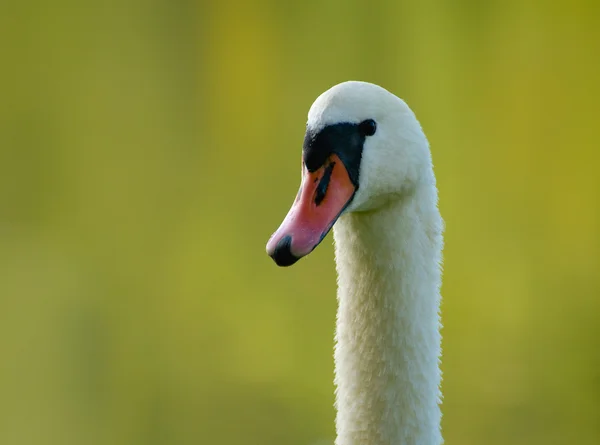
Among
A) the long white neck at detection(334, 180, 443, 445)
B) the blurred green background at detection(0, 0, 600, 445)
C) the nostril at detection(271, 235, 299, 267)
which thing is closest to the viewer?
the nostril at detection(271, 235, 299, 267)

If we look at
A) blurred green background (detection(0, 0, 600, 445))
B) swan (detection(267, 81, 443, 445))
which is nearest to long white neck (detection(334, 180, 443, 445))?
swan (detection(267, 81, 443, 445))

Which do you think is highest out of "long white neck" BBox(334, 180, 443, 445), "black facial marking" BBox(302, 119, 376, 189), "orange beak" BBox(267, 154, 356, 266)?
"black facial marking" BBox(302, 119, 376, 189)

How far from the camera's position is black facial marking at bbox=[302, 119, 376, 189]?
107 centimetres

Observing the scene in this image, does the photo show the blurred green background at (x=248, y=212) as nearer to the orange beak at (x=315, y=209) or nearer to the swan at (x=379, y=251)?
the swan at (x=379, y=251)

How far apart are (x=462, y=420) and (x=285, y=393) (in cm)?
59

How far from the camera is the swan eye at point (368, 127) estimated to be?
3.59 feet

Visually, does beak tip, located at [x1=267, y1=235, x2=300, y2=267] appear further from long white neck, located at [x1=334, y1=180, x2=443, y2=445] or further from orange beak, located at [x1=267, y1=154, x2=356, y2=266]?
long white neck, located at [x1=334, y1=180, x2=443, y2=445]

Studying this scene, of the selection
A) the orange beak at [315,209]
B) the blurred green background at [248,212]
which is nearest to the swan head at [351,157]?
the orange beak at [315,209]

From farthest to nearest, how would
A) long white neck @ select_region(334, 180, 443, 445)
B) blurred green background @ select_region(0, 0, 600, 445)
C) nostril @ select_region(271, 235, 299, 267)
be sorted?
1. blurred green background @ select_region(0, 0, 600, 445)
2. long white neck @ select_region(334, 180, 443, 445)
3. nostril @ select_region(271, 235, 299, 267)

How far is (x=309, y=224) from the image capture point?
3.42 feet

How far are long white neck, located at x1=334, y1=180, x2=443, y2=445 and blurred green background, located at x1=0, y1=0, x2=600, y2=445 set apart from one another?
5.20 ft

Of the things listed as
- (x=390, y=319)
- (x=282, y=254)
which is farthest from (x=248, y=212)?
(x=282, y=254)

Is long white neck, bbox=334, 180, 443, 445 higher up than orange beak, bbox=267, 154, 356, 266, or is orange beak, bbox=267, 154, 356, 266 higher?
orange beak, bbox=267, 154, 356, 266

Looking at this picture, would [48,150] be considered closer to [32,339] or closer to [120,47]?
[120,47]
